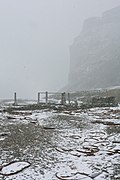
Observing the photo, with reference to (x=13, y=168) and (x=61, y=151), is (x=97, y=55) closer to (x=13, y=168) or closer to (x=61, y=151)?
(x=61, y=151)

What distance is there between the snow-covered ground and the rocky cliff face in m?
86.4

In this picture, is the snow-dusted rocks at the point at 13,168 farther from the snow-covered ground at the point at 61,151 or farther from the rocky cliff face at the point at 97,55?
the rocky cliff face at the point at 97,55

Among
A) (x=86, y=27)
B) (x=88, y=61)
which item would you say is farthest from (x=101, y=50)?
(x=86, y=27)

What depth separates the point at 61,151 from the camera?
10.3 metres

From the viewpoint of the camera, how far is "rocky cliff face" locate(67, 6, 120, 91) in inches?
4611

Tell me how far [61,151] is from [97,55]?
13511 centimetres

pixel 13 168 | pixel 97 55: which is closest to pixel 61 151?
pixel 13 168

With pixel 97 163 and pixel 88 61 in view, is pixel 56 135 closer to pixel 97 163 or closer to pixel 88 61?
→ pixel 97 163

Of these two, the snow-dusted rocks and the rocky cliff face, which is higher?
the rocky cliff face

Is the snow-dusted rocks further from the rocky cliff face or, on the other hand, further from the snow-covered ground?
the rocky cliff face

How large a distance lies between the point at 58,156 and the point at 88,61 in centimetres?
13635

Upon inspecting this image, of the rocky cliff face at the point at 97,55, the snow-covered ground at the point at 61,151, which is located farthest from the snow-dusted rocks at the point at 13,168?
the rocky cliff face at the point at 97,55

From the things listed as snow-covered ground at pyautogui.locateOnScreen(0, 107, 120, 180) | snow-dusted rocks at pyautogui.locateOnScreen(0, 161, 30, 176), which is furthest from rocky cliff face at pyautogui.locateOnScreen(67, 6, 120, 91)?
snow-dusted rocks at pyautogui.locateOnScreen(0, 161, 30, 176)

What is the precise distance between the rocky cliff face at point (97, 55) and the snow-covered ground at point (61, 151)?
86388 mm
